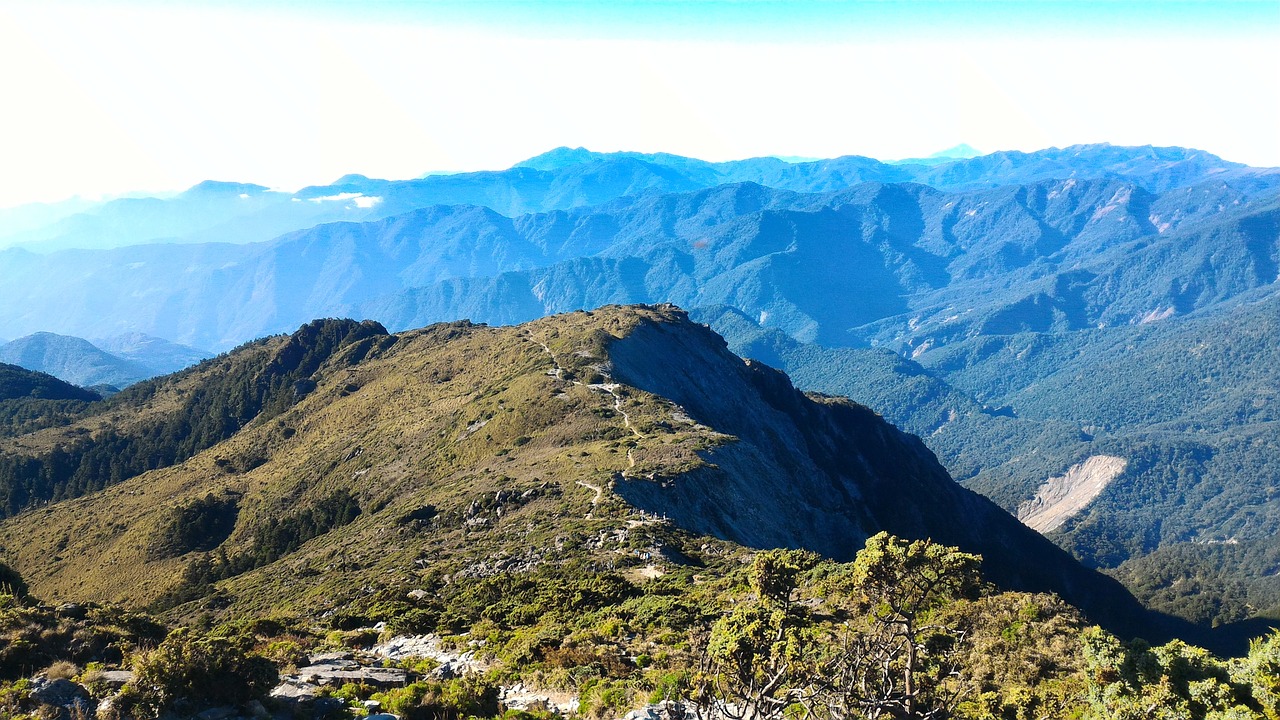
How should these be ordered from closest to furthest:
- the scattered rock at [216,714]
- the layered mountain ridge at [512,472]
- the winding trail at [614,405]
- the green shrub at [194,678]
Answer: the green shrub at [194,678] → the scattered rock at [216,714] → the winding trail at [614,405] → the layered mountain ridge at [512,472]

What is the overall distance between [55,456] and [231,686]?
162907 millimetres

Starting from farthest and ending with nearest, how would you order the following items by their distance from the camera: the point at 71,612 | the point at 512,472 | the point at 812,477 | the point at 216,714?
the point at 812,477 < the point at 512,472 < the point at 71,612 < the point at 216,714

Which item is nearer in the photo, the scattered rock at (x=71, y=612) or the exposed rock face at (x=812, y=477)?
the scattered rock at (x=71, y=612)

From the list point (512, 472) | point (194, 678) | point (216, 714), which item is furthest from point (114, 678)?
point (512, 472)

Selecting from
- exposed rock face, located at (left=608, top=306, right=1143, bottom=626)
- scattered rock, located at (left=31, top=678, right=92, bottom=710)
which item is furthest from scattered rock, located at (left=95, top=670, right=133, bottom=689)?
exposed rock face, located at (left=608, top=306, right=1143, bottom=626)

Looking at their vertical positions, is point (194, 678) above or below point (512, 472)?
below

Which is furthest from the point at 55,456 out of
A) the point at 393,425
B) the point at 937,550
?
the point at 937,550

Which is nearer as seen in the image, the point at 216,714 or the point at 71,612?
the point at 216,714

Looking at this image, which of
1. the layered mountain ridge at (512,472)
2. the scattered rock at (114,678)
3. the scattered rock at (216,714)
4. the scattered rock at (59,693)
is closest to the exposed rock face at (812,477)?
the layered mountain ridge at (512,472)

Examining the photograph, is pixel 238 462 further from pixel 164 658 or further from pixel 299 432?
pixel 164 658

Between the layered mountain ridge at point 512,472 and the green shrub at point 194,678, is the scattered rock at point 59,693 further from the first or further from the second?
the layered mountain ridge at point 512,472

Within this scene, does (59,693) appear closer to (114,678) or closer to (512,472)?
(114,678)

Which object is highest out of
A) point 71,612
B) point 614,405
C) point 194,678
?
point 614,405

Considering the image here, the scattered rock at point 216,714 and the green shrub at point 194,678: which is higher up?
the green shrub at point 194,678
